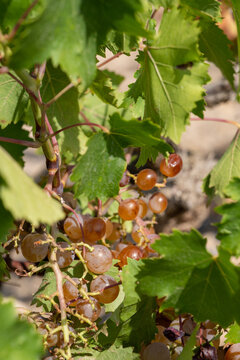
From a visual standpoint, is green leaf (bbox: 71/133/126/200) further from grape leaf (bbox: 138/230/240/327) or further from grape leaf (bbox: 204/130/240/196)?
grape leaf (bbox: 204/130/240/196)

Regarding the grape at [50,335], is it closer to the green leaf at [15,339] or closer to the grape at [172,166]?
the green leaf at [15,339]

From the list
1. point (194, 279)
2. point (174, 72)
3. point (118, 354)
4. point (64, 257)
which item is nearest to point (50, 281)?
point (64, 257)

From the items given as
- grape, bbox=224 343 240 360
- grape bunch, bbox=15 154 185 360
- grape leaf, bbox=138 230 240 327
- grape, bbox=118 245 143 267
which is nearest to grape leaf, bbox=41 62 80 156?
grape bunch, bbox=15 154 185 360

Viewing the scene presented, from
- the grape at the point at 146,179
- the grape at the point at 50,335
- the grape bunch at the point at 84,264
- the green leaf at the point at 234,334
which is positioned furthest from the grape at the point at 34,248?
the green leaf at the point at 234,334

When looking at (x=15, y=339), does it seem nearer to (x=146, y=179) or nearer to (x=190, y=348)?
(x=190, y=348)

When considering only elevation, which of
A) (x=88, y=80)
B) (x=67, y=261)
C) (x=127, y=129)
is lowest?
(x=67, y=261)

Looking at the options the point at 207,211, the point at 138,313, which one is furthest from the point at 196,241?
the point at 207,211

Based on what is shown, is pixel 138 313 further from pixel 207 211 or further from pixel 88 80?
pixel 207 211
